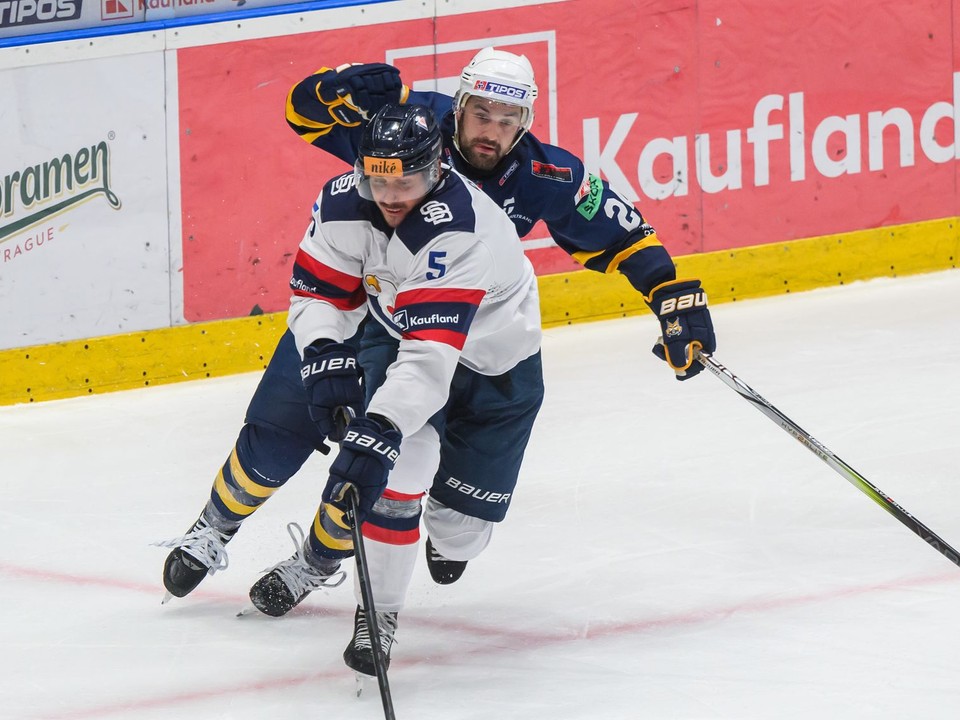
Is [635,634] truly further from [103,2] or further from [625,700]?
[103,2]

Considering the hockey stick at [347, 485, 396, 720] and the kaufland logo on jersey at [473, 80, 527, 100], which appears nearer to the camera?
the hockey stick at [347, 485, 396, 720]

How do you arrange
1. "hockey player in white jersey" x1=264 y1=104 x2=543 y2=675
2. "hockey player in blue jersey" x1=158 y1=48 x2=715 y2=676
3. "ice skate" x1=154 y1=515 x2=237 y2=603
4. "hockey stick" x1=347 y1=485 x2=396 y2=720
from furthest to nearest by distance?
"ice skate" x1=154 y1=515 x2=237 y2=603 < "hockey player in blue jersey" x1=158 y1=48 x2=715 y2=676 < "hockey player in white jersey" x1=264 y1=104 x2=543 y2=675 < "hockey stick" x1=347 y1=485 x2=396 y2=720

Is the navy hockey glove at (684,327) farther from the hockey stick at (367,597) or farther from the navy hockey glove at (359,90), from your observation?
the hockey stick at (367,597)

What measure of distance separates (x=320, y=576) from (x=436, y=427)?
22.9 inches

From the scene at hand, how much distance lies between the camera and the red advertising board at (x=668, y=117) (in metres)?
6.00

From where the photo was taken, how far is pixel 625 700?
3.33 metres

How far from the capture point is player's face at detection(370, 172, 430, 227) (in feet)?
10.7

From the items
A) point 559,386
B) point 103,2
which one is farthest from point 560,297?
point 103,2

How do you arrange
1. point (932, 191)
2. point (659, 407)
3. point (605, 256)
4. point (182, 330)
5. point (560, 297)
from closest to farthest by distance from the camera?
point (605, 256) < point (659, 407) < point (182, 330) < point (560, 297) < point (932, 191)

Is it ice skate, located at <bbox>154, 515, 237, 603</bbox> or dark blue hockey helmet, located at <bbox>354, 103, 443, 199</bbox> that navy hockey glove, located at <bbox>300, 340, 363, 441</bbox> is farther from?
ice skate, located at <bbox>154, 515, 237, 603</bbox>

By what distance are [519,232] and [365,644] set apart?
113 cm

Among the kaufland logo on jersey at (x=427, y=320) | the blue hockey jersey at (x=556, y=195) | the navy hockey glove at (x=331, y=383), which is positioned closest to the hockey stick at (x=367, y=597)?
the navy hockey glove at (x=331, y=383)

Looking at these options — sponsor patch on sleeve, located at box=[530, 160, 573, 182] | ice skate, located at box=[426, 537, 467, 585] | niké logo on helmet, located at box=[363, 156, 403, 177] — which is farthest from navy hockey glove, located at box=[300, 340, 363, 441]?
sponsor patch on sleeve, located at box=[530, 160, 573, 182]

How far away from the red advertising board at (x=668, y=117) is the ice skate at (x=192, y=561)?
7.22 feet
